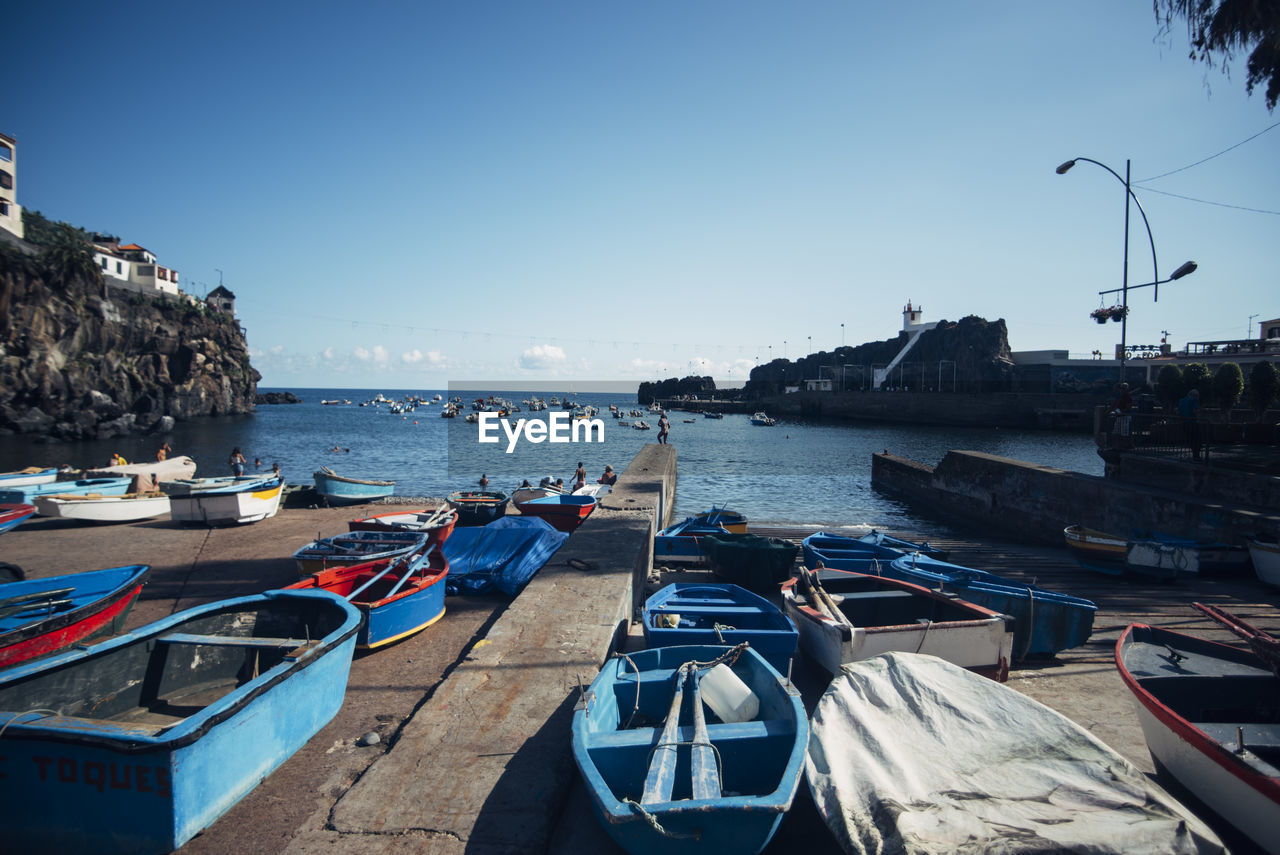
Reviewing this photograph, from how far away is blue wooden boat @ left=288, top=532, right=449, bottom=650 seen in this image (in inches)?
274

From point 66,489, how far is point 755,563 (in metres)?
18.3

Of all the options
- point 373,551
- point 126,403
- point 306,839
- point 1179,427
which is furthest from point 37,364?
point 1179,427

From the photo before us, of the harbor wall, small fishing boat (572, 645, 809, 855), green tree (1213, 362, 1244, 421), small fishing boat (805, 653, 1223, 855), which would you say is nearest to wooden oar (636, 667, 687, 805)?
small fishing boat (572, 645, 809, 855)

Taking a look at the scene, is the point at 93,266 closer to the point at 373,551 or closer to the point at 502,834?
the point at 373,551

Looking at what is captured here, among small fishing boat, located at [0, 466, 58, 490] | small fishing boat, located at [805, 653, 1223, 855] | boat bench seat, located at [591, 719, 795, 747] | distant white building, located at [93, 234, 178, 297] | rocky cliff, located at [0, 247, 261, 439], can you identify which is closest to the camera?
small fishing boat, located at [805, 653, 1223, 855]

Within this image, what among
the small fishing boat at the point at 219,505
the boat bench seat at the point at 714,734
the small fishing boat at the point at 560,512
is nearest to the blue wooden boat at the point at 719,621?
the boat bench seat at the point at 714,734

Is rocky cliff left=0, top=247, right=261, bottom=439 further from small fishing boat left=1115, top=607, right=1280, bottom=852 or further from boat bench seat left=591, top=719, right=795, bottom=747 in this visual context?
small fishing boat left=1115, top=607, right=1280, bottom=852

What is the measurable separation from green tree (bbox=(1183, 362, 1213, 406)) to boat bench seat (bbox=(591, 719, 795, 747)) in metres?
24.2

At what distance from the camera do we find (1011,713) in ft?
12.5

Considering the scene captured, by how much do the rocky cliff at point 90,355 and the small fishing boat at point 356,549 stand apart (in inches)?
2228

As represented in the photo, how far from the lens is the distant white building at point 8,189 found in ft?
199

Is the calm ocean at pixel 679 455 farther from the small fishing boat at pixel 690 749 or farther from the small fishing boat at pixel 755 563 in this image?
the small fishing boat at pixel 690 749

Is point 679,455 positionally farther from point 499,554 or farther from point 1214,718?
A: point 1214,718

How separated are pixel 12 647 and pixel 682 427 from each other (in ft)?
261
